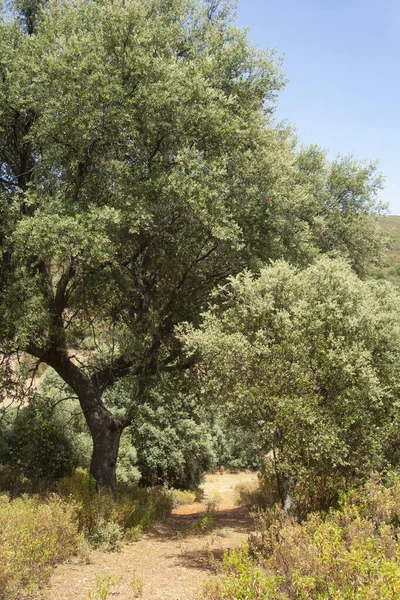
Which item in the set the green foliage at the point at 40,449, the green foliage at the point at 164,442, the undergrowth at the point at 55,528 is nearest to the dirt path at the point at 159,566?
the undergrowth at the point at 55,528

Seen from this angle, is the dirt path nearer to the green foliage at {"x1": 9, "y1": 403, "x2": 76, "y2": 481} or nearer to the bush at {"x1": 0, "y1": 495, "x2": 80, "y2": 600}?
the bush at {"x1": 0, "y1": 495, "x2": 80, "y2": 600}

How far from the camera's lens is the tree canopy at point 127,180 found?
453 inches

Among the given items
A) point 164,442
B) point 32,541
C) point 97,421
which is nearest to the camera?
point 32,541

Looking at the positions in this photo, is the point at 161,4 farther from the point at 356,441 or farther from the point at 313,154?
the point at 356,441

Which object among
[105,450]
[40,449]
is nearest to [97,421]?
[105,450]

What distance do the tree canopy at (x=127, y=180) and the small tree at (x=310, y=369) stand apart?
9.77 feet

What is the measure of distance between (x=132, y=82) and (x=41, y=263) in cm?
524

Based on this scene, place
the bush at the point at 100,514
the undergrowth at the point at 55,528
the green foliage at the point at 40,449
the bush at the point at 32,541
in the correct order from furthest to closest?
the green foliage at the point at 40,449 → the bush at the point at 100,514 → the undergrowth at the point at 55,528 → the bush at the point at 32,541

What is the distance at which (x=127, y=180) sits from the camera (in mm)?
12102

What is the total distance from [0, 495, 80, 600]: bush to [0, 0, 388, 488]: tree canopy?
366 cm

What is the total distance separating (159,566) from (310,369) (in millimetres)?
4987

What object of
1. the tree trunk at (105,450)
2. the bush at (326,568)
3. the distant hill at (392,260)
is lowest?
the bush at (326,568)

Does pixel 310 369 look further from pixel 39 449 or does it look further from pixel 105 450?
pixel 39 449

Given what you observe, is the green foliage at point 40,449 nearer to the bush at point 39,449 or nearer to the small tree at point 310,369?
the bush at point 39,449
